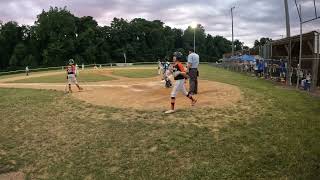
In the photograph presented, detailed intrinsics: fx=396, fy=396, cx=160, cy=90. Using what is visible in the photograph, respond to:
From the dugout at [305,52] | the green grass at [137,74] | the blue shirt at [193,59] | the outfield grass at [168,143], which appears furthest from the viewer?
the green grass at [137,74]

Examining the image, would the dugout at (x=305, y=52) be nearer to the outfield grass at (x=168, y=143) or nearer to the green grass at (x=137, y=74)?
the outfield grass at (x=168, y=143)

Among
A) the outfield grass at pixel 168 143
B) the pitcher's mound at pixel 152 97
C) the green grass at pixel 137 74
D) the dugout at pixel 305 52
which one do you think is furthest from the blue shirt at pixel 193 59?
the green grass at pixel 137 74

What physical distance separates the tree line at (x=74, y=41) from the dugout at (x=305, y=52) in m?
54.5

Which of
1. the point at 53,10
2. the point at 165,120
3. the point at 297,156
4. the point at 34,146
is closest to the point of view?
the point at 297,156

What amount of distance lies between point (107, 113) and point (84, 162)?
4.55m

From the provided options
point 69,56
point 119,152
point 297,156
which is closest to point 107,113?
point 119,152

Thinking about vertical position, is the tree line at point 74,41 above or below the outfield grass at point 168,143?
above

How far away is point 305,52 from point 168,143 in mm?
22554

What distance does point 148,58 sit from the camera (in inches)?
4476

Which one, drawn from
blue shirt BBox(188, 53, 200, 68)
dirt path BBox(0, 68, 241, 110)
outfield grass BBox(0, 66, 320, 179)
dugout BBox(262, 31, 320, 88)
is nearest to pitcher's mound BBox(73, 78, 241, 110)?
dirt path BBox(0, 68, 241, 110)

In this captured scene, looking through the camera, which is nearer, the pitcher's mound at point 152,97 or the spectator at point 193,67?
the pitcher's mound at point 152,97

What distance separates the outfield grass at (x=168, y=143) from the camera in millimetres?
10922

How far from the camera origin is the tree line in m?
97.6

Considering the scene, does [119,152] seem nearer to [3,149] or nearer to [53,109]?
[3,149]
